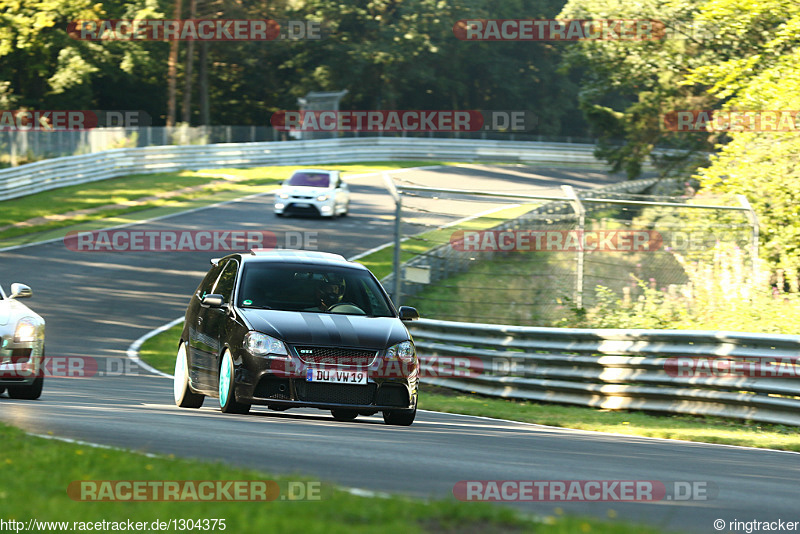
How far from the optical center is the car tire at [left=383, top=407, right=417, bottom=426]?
33.9 ft

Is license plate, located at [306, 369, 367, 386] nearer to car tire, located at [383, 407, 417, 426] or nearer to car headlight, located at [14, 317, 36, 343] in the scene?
car tire, located at [383, 407, 417, 426]

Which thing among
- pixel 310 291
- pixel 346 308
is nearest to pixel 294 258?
pixel 310 291

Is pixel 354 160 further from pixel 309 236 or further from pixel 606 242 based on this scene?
pixel 606 242

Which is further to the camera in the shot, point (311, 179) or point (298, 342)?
point (311, 179)

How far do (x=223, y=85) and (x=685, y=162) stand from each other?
34840mm

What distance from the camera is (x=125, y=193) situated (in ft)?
123

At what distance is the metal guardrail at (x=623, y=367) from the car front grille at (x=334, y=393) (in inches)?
192

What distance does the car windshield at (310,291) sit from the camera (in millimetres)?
10586

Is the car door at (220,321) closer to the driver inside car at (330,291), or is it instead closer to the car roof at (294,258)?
the car roof at (294,258)

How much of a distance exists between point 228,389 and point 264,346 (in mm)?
623

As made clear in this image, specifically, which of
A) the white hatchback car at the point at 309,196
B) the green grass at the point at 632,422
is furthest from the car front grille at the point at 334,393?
the white hatchback car at the point at 309,196

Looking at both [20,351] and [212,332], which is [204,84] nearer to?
[20,351]

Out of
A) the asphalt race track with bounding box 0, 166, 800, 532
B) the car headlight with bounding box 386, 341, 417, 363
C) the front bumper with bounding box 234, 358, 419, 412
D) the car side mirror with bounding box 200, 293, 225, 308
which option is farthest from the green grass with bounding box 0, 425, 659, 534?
the car side mirror with bounding box 200, 293, 225, 308

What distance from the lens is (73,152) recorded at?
39.9m
